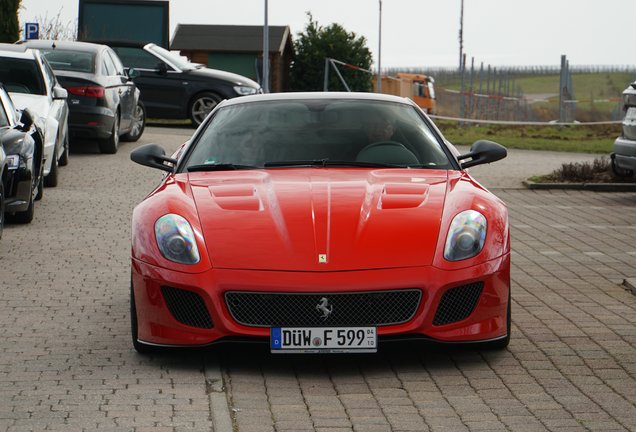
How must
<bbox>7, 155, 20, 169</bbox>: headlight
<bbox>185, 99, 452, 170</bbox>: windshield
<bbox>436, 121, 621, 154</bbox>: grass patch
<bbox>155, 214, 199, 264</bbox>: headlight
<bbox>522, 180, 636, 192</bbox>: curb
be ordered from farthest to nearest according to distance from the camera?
<bbox>436, 121, 621, 154</bbox>: grass patch → <bbox>522, 180, 636, 192</bbox>: curb → <bbox>7, 155, 20, 169</bbox>: headlight → <bbox>185, 99, 452, 170</bbox>: windshield → <bbox>155, 214, 199, 264</bbox>: headlight

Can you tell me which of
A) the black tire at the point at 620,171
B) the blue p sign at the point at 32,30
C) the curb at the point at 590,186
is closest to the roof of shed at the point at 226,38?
the blue p sign at the point at 32,30

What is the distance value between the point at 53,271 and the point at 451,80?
48.0 metres

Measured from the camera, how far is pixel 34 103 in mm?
17047

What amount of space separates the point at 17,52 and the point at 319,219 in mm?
11258

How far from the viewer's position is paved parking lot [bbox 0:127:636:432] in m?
6.08

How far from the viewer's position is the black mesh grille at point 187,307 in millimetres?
7121

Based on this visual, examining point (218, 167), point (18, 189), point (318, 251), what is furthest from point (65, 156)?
point (318, 251)

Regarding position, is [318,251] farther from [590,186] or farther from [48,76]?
[590,186]

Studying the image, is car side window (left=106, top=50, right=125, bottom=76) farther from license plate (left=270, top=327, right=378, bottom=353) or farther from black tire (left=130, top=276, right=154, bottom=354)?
license plate (left=270, top=327, right=378, bottom=353)

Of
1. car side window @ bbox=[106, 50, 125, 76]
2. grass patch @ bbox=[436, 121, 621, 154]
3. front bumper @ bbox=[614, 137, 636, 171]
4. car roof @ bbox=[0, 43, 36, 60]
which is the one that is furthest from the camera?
grass patch @ bbox=[436, 121, 621, 154]

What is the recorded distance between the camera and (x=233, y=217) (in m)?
7.45

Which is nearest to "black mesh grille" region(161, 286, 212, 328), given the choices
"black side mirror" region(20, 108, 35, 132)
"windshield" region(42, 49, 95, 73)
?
"black side mirror" region(20, 108, 35, 132)

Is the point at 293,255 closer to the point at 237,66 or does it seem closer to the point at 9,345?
the point at 9,345

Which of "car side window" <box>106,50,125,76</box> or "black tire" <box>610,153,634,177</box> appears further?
"car side window" <box>106,50,125,76</box>
